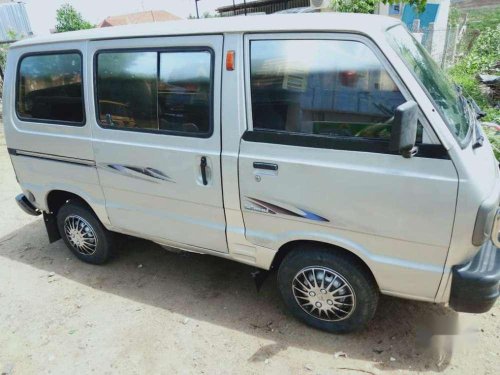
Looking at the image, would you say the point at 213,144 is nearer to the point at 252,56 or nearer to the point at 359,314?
the point at 252,56

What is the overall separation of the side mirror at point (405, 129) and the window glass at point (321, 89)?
170 mm

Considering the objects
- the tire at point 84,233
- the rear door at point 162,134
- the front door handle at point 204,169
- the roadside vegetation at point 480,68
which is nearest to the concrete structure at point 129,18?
the roadside vegetation at point 480,68

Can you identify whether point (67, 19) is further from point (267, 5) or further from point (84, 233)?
point (84, 233)

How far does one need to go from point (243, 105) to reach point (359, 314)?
1621mm

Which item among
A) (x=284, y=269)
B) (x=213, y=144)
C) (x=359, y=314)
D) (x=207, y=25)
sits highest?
(x=207, y=25)

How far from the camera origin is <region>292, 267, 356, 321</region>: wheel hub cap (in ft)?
9.06

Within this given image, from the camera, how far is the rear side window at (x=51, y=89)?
3.41 metres

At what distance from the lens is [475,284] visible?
230 cm

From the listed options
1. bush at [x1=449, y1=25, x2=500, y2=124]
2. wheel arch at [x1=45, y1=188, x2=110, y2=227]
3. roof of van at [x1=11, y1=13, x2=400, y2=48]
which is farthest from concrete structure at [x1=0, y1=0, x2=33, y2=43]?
roof of van at [x1=11, y1=13, x2=400, y2=48]

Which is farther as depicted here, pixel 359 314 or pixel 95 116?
pixel 95 116

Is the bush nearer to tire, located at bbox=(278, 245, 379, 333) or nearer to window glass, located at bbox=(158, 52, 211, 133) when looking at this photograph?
tire, located at bbox=(278, 245, 379, 333)

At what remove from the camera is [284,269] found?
2908mm

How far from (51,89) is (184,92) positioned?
1.46m

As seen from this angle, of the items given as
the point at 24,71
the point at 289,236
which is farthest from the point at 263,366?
the point at 24,71
